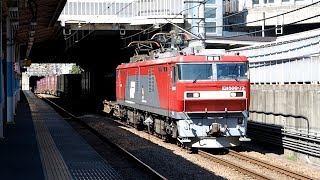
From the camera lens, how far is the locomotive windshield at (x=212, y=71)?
1692 centimetres

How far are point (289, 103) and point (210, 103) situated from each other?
3.61m

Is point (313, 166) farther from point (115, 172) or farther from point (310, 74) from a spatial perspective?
point (115, 172)

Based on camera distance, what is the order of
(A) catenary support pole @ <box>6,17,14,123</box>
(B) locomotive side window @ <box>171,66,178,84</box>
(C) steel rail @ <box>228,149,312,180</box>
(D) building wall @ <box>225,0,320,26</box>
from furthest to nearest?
(D) building wall @ <box>225,0,320,26</box> → (A) catenary support pole @ <box>6,17,14,123</box> → (B) locomotive side window @ <box>171,66,178,84</box> → (C) steel rail @ <box>228,149,312,180</box>

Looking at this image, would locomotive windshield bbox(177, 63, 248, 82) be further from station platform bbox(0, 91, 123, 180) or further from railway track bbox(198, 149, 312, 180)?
station platform bbox(0, 91, 123, 180)

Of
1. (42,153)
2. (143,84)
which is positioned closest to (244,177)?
(42,153)

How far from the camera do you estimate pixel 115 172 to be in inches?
511

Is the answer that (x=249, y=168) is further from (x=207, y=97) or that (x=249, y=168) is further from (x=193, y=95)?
(x=193, y=95)

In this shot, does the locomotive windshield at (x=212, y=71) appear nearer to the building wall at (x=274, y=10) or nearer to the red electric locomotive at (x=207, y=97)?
the red electric locomotive at (x=207, y=97)

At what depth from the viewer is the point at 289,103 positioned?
61.9 ft

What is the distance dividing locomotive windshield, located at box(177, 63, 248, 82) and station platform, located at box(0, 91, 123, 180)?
3.73 meters

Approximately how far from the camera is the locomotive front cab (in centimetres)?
1672

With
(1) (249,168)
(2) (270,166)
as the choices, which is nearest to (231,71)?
(1) (249,168)

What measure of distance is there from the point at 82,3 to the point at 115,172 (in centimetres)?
2806

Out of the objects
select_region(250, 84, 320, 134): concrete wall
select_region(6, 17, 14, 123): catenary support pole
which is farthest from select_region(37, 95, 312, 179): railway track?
select_region(6, 17, 14, 123): catenary support pole
